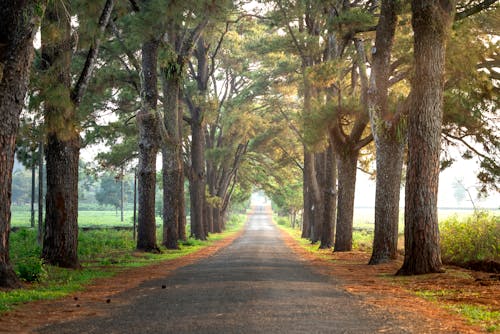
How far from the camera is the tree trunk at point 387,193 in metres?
17.4

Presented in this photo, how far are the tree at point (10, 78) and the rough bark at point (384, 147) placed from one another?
34.1 feet

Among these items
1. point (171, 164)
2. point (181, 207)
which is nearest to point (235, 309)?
point (171, 164)

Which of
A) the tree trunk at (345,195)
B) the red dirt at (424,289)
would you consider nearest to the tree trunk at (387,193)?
the red dirt at (424,289)

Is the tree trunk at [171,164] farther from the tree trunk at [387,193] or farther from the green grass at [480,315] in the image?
the green grass at [480,315]

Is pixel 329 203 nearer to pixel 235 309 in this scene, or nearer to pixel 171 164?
pixel 171 164

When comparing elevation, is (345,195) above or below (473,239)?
above

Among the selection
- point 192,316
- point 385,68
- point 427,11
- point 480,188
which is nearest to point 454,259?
point 480,188

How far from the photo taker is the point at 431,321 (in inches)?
303

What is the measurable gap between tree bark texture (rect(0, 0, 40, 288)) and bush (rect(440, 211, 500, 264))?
41.7 ft

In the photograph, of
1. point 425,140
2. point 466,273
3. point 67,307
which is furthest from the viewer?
point 425,140

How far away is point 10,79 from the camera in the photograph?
35.0 feet

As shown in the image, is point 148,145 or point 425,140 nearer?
point 425,140

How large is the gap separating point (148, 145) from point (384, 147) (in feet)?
31.0

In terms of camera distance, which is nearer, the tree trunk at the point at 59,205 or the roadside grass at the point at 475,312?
the roadside grass at the point at 475,312
